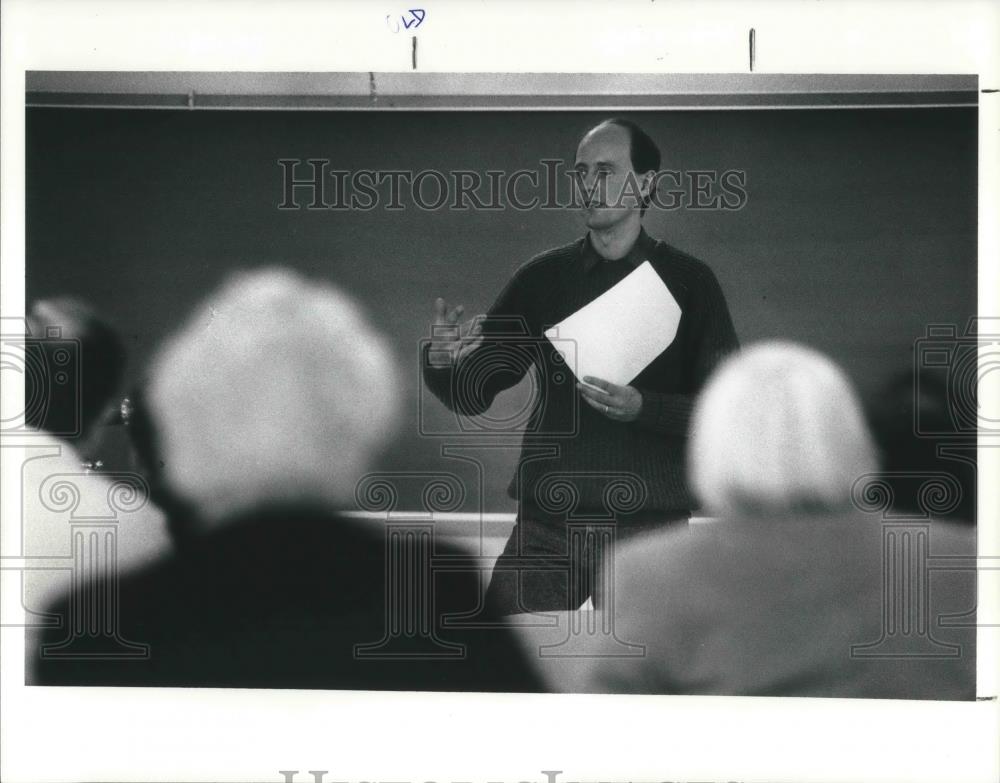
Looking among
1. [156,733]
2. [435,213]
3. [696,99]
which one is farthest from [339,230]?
[156,733]

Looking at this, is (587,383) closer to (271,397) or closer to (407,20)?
(271,397)

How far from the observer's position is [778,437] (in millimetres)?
3764

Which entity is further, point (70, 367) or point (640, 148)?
point (70, 367)

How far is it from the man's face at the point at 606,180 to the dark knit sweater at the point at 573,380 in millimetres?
106

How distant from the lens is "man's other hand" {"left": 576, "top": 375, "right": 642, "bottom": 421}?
377 centimetres

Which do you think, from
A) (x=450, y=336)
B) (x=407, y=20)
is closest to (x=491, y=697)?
(x=450, y=336)

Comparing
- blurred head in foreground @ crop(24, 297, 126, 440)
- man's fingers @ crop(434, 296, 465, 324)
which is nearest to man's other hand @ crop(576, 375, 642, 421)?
man's fingers @ crop(434, 296, 465, 324)

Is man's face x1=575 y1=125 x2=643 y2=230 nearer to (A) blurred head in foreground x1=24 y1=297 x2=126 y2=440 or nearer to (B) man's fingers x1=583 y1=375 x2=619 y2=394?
(B) man's fingers x1=583 y1=375 x2=619 y2=394

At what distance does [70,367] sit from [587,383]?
188 cm

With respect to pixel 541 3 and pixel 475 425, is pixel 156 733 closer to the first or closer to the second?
pixel 475 425

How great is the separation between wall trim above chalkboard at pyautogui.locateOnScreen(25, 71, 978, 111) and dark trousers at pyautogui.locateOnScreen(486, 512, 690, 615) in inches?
58.1

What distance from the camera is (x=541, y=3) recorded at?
3.69 m

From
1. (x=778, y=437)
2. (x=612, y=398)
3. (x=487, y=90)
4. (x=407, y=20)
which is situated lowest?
(x=778, y=437)

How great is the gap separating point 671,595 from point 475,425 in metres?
0.92
